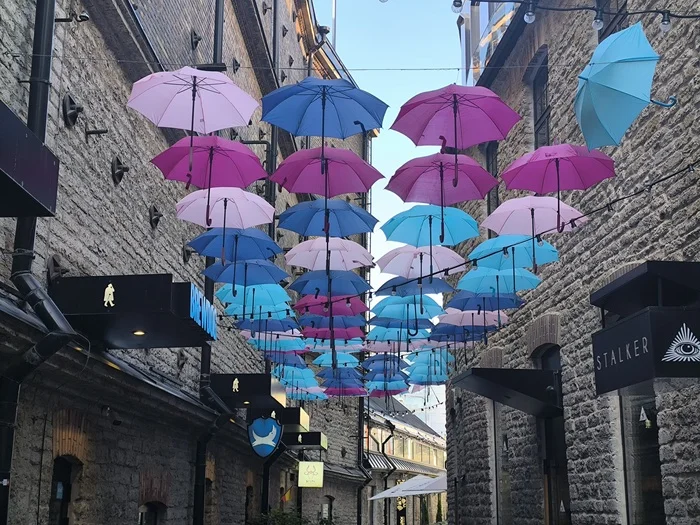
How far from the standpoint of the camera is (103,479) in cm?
1075

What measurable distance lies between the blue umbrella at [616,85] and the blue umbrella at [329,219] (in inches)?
182

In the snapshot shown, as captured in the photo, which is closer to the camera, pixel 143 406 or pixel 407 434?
pixel 143 406

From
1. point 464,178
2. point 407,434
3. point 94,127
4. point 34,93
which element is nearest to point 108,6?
point 94,127

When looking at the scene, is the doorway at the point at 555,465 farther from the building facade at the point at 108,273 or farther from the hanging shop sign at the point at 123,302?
the hanging shop sign at the point at 123,302

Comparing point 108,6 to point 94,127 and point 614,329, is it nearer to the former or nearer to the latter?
point 94,127

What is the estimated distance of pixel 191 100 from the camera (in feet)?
32.1

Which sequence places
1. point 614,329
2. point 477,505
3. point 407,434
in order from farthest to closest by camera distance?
point 407,434, point 477,505, point 614,329

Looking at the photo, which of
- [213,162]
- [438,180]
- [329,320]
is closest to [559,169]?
[438,180]

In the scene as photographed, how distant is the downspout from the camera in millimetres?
7742

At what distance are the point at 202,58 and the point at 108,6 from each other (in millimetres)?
5642

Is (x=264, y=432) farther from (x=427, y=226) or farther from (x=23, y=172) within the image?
(x=23, y=172)

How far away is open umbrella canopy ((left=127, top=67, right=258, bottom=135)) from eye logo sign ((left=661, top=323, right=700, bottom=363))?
5096 mm

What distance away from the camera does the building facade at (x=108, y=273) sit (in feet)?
28.0

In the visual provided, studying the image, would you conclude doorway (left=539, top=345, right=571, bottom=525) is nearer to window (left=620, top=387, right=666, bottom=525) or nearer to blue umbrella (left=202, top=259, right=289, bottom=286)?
window (left=620, top=387, right=666, bottom=525)
